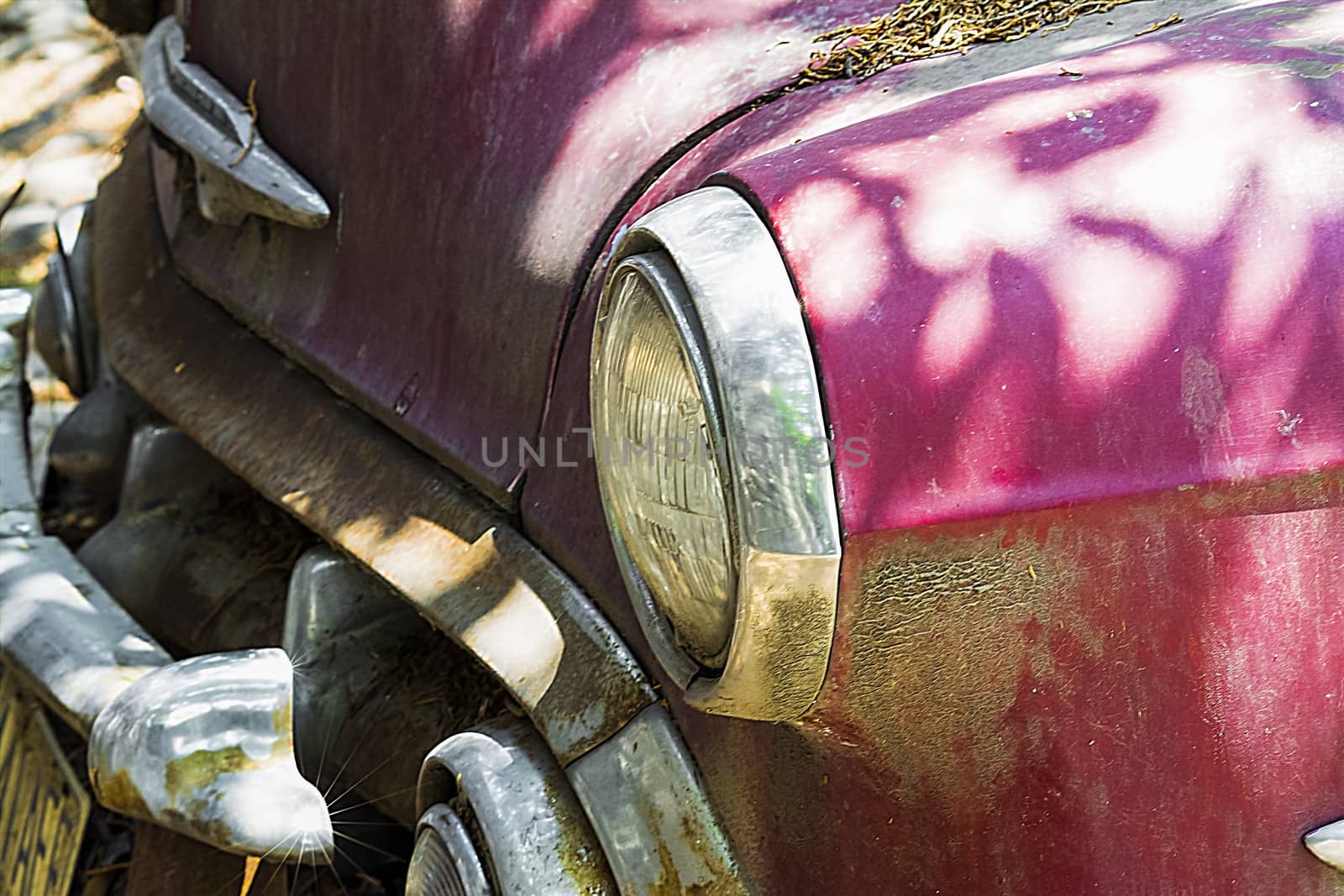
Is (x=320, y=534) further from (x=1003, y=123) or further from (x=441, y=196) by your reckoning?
(x=1003, y=123)

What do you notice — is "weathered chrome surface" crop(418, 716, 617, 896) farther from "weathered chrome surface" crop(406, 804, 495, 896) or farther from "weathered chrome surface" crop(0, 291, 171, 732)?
"weathered chrome surface" crop(0, 291, 171, 732)

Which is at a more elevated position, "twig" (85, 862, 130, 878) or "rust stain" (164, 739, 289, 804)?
"rust stain" (164, 739, 289, 804)

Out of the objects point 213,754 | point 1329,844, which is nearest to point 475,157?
point 213,754

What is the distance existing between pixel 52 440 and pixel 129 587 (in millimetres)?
459

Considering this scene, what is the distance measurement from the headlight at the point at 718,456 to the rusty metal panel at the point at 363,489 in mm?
136

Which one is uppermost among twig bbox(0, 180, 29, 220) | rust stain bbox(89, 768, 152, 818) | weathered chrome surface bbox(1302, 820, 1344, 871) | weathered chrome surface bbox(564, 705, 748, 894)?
twig bbox(0, 180, 29, 220)

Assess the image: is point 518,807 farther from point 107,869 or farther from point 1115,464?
point 107,869

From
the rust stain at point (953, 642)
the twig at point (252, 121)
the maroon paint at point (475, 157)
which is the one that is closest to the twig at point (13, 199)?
the twig at point (252, 121)

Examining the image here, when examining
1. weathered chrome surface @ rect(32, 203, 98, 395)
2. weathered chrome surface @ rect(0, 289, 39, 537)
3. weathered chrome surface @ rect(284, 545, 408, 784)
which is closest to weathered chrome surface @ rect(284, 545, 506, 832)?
weathered chrome surface @ rect(284, 545, 408, 784)

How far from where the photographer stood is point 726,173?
40.8 inches

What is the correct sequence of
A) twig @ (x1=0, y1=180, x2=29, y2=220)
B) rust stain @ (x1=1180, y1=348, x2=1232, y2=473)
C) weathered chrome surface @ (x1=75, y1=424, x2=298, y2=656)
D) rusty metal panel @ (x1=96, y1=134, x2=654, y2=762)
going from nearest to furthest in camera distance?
rust stain @ (x1=1180, y1=348, x2=1232, y2=473) → rusty metal panel @ (x1=96, y1=134, x2=654, y2=762) → weathered chrome surface @ (x1=75, y1=424, x2=298, y2=656) → twig @ (x1=0, y1=180, x2=29, y2=220)

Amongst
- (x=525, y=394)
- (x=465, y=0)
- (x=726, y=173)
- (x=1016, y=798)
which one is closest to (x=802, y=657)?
(x=1016, y=798)

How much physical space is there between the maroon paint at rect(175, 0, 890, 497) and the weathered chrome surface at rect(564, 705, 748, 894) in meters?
0.32

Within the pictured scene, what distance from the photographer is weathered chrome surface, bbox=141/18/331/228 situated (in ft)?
5.68
